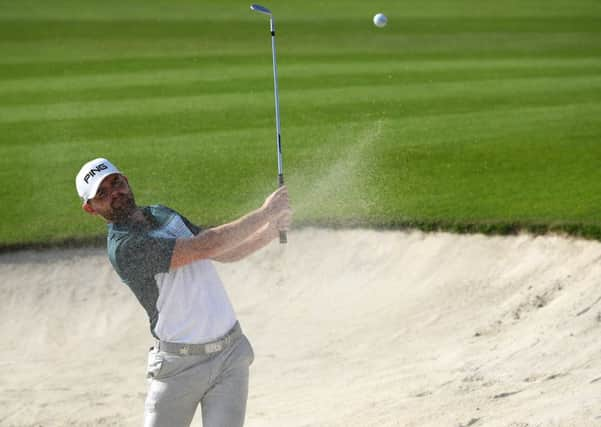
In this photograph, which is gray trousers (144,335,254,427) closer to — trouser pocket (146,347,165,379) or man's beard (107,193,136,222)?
trouser pocket (146,347,165,379)

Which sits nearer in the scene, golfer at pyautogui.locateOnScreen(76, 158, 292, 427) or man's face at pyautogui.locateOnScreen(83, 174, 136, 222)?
golfer at pyautogui.locateOnScreen(76, 158, 292, 427)

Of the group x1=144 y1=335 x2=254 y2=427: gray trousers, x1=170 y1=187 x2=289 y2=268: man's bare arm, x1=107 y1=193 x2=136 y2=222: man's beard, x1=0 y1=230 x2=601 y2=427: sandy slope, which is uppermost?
x1=107 y1=193 x2=136 y2=222: man's beard

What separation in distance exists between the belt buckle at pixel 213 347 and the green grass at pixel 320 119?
241 inches

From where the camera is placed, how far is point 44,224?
12258 mm

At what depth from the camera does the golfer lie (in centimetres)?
552

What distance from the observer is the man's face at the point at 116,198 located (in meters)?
5.62

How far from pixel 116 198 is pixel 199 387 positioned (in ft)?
4.07

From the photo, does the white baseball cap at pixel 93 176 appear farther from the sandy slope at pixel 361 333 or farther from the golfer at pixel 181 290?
the sandy slope at pixel 361 333

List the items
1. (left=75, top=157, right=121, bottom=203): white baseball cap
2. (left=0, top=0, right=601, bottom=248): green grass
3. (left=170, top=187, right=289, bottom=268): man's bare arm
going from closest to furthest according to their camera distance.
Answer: (left=170, top=187, right=289, bottom=268): man's bare arm < (left=75, top=157, right=121, bottom=203): white baseball cap < (left=0, top=0, right=601, bottom=248): green grass

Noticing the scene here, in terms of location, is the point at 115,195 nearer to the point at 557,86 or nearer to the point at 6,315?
the point at 6,315

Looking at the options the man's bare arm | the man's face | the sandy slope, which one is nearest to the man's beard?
the man's face

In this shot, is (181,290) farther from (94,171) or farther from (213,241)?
(94,171)

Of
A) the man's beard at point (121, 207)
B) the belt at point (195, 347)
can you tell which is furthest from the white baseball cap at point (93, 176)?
the belt at point (195, 347)

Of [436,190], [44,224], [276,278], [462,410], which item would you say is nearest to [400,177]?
[436,190]
